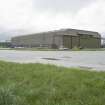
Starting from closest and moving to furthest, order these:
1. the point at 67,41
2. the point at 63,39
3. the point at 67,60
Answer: the point at 67,60 < the point at 63,39 < the point at 67,41

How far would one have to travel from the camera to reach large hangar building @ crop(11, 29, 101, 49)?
9706 centimetres

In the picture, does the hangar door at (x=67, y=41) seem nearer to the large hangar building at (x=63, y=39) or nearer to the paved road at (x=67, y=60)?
the large hangar building at (x=63, y=39)

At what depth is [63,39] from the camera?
9631cm

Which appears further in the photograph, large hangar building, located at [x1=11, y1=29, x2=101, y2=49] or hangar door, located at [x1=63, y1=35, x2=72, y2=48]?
hangar door, located at [x1=63, y1=35, x2=72, y2=48]

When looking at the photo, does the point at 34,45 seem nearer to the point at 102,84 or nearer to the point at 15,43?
the point at 15,43

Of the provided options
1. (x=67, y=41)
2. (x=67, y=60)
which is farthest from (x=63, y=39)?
(x=67, y=60)

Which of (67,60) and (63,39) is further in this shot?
(63,39)

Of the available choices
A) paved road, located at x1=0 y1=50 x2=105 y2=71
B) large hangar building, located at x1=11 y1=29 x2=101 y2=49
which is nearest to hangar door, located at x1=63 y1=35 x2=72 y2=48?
large hangar building, located at x1=11 y1=29 x2=101 y2=49

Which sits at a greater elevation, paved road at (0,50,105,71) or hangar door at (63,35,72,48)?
hangar door at (63,35,72,48)

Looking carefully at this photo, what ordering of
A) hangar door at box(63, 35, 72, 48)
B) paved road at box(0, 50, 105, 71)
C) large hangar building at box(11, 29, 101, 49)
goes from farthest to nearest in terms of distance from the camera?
hangar door at box(63, 35, 72, 48) → large hangar building at box(11, 29, 101, 49) → paved road at box(0, 50, 105, 71)

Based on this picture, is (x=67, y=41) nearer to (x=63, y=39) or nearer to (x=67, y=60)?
(x=63, y=39)

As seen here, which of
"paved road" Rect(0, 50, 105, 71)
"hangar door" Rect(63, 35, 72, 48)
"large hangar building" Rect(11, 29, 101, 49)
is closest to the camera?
"paved road" Rect(0, 50, 105, 71)

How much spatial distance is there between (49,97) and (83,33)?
105 m

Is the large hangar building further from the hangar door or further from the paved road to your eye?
the paved road
